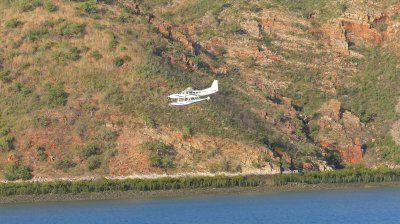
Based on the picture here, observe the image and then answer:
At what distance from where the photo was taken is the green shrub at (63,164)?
100062mm

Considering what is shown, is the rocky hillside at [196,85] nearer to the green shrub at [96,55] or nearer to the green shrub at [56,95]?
the green shrub at [56,95]

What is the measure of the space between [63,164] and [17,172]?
4160 mm

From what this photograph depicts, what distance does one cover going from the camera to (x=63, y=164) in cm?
10019

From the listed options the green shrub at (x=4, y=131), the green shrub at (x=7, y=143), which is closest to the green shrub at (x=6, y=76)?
the green shrub at (x=4, y=131)

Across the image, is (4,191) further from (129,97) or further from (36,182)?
(129,97)

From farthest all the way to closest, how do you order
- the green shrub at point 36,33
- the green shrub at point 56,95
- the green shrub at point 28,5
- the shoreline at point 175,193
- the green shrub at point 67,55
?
the green shrub at point 28,5 → the green shrub at point 36,33 → the green shrub at point 67,55 → the green shrub at point 56,95 → the shoreline at point 175,193

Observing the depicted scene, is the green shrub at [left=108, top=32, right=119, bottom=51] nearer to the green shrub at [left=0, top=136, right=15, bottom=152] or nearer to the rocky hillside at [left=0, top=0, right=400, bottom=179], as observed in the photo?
the rocky hillside at [left=0, top=0, right=400, bottom=179]

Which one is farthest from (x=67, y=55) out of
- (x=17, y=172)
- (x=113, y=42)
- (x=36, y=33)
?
(x=17, y=172)

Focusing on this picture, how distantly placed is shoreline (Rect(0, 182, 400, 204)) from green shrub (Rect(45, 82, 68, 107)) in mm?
14033

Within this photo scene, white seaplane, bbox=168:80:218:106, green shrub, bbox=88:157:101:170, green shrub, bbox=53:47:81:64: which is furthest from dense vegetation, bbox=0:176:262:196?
green shrub, bbox=53:47:81:64

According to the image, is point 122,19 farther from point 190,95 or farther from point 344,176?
point 344,176

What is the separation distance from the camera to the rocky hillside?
102 m

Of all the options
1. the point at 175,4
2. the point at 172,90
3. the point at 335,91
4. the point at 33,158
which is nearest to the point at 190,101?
the point at 172,90

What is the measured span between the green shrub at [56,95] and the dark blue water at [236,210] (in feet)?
54.1
